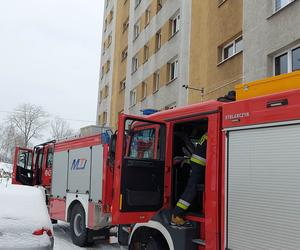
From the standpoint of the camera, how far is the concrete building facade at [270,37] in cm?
1142

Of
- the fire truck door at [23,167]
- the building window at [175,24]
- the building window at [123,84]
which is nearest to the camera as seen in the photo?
the fire truck door at [23,167]

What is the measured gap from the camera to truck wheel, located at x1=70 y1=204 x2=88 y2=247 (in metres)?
9.66

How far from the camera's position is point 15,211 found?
5941mm

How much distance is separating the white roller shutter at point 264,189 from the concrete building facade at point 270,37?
24.6ft

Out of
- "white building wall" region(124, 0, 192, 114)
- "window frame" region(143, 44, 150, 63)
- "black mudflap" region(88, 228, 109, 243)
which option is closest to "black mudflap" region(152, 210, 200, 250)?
"black mudflap" region(88, 228, 109, 243)

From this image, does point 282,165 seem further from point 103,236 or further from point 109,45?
point 109,45

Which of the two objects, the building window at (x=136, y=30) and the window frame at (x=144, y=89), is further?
the building window at (x=136, y=30)

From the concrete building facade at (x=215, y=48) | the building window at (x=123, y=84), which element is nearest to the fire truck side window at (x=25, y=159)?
the concrete building facade at (x=215, y=48)

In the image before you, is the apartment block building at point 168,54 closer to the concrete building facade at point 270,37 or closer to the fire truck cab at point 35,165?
the concrete building facade at point 270,37

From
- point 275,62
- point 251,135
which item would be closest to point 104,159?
point 251,135

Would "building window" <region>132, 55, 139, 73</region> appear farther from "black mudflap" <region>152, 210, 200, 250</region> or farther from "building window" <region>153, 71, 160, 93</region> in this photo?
"black mudflap" <region>152, 210, 200, 250</region>

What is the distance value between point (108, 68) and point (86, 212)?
27.5 metres

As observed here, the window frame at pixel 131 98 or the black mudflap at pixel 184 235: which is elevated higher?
the window frame at pixel 131 98

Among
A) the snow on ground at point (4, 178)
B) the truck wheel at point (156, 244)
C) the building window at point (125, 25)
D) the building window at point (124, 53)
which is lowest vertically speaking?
the truck wheel at point (156, 244)
